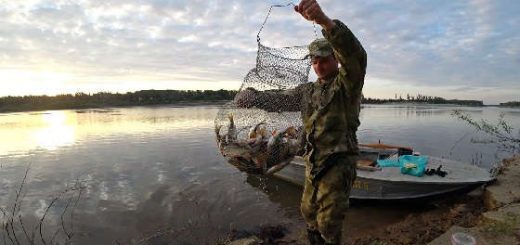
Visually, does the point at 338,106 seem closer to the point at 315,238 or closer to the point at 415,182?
the point at 315,238

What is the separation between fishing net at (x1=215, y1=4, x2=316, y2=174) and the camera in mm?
5160

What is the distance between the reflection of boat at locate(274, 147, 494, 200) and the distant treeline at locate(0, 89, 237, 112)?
57.8 metres

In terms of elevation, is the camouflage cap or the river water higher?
the camouflage cap

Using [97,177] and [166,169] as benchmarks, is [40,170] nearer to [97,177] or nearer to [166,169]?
[97,177]

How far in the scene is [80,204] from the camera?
9.88 metres

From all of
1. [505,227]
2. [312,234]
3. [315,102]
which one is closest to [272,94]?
[315,102]

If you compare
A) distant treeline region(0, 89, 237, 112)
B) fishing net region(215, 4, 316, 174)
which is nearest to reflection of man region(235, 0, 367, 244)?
fishing net region(215, 4, 316, 174)

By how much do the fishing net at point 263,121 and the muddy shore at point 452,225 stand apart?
1.91m

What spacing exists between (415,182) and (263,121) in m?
3.76

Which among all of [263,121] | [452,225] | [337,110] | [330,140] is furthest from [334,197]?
[452,225]

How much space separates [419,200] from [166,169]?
337 inches

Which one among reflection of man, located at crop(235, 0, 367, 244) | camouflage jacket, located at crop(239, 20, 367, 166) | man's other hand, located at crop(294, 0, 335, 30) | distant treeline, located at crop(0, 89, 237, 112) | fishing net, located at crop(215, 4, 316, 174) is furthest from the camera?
distant treeline, located at crop(0, 89, 237, 112)

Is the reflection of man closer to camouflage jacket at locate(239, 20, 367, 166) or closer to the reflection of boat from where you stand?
camouflage jacket at locate(239, 20, 367, 166)

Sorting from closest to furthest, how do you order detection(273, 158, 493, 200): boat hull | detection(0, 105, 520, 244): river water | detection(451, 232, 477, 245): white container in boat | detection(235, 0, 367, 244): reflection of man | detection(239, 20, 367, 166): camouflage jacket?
detection(239, 20, 367, 166): camouflage jacket
detection(235, 0, 367, 244): reflection of man
detection(451, 232, 477, 245): white container in boat
detection(273, 158, 493, 200): boat hull
detection(0, 105, 520, 244): river water
